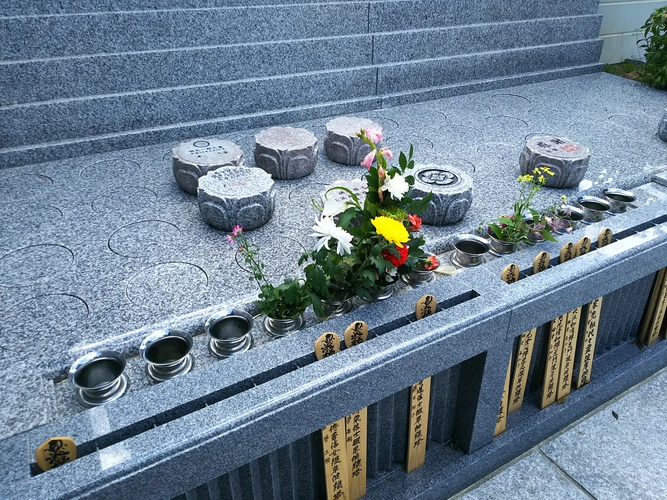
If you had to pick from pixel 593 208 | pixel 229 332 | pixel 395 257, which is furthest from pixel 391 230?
pixel 593 208

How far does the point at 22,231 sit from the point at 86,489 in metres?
2.11

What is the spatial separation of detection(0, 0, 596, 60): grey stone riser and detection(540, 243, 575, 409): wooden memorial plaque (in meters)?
3.28

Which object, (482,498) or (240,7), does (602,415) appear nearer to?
(482,498)

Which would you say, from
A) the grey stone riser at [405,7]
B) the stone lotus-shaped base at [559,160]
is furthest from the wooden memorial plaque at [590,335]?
the grey stone riser at [405,7]

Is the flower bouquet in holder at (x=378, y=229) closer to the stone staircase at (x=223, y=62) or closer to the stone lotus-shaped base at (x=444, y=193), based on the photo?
the stone lotus-shaped base at (x=444, y=193)

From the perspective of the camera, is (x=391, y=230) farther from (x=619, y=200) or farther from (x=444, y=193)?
(x=619, y=200)

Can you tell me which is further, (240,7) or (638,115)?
(638,115)

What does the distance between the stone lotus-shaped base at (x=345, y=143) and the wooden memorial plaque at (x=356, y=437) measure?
2136mm

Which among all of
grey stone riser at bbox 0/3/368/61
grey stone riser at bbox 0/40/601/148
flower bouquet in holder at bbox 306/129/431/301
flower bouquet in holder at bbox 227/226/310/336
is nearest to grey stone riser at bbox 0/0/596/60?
grey stone riser at bbox 0/3/368/61

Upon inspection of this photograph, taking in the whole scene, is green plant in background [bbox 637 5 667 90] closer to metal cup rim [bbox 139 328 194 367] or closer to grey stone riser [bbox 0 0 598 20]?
grey stone riser [bbox 0 0 598 20]

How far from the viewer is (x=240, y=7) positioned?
4543mm

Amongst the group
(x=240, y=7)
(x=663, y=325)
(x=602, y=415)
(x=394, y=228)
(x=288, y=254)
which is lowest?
(x=602, y=415)

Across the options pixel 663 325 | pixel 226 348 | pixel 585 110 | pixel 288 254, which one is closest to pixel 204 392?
pixel 226 348

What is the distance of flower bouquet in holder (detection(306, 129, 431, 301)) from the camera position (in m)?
2.00
